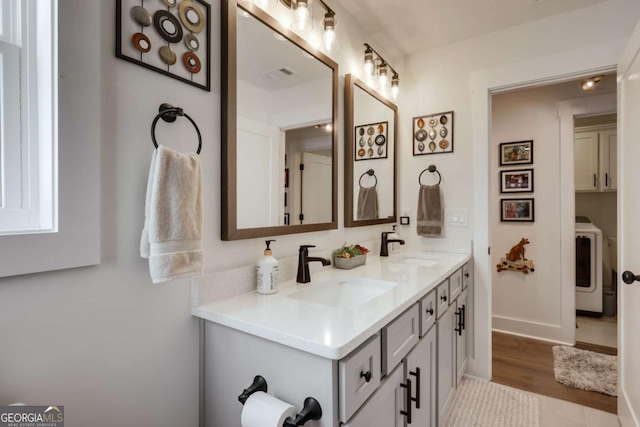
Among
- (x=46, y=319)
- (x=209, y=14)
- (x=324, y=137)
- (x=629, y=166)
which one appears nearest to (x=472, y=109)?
(x=629, y=166)

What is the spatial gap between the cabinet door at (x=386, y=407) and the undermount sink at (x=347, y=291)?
15.0 inches

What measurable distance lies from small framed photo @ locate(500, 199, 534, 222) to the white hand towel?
3073 millimetres

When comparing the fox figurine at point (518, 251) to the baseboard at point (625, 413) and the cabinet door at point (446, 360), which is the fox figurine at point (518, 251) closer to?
the baseboard at point (625, 413)

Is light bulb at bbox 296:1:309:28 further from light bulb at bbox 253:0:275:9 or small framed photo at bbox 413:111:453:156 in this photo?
small framed photo at bbox 413:111:453:156

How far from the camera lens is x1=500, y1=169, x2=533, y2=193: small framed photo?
119 inches

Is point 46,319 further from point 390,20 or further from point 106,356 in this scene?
point 390,20

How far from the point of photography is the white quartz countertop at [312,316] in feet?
2.85

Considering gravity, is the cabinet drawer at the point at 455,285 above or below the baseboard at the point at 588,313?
above

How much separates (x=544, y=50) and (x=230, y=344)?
257 centimetres

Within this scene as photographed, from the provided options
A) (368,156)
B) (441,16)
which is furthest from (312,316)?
(441,16)

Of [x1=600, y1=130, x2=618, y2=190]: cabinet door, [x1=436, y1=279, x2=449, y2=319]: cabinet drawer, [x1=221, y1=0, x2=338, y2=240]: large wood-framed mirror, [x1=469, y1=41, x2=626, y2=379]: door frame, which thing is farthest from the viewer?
[x1=600, y1=130, x2=618, y2=190]: cabinet door

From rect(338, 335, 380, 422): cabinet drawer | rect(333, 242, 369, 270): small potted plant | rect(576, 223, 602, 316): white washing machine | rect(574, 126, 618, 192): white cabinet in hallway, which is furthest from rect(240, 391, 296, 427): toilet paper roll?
rect(574, 126, 618, 192): white cabinet in hallway

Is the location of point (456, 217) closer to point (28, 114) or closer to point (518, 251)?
point (518, 251)

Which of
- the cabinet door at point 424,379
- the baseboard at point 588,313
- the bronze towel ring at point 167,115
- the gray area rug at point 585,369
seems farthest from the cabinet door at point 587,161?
the bronze towel ring at point 167,115
